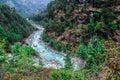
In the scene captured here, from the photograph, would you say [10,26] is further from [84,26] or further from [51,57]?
[51,57]

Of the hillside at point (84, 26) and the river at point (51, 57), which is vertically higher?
the hillside at point (84, 26)

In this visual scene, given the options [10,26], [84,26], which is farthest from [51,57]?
[10,26]

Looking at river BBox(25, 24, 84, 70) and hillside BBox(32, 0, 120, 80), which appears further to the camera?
hillside BBox(32, 0, 120, 80)

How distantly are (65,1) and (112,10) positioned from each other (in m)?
28.8

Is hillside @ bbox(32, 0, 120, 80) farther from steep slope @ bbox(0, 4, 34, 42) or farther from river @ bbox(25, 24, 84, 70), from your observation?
steep slope @ bbox(0, 4, 34, 42)

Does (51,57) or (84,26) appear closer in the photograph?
(51,57)

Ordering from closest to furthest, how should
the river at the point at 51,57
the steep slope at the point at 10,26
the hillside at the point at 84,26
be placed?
the river at the point at 51,57
the hillside at the point at 84,26
the steep slope at the point at 10,26

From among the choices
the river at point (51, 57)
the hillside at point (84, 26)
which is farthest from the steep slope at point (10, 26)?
the hillside at point (84, 26)

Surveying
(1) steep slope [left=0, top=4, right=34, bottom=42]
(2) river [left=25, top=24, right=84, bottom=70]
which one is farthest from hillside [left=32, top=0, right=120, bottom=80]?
(1) steep slope [left=0, top=4, right=34, bottom=42]

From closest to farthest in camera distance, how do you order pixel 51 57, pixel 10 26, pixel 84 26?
pixel 51 57, pixel 84 26, pixel 10 26

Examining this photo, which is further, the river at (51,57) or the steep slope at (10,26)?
the steep slope at (10,26)

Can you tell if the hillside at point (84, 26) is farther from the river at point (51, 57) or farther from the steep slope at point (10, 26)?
the steep slope at point (10, 26)

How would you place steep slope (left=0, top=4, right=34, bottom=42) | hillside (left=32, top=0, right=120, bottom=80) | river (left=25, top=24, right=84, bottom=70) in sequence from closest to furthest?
river (left=25, top=24, right=84, bottom=70)
hillside (left=32, top=0, right=120, bottom=80)
steep slope (left=0, top=4, right=34, bottom=42)

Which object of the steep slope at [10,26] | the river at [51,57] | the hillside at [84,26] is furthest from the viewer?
the steep slope at [10,26]
